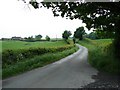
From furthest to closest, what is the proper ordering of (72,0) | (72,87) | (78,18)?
(78,18) → (72,0) → (72,87)

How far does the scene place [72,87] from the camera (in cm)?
1284

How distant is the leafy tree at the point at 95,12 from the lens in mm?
Answer: 21484

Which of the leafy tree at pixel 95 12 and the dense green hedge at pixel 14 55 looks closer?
the leafy tree at pixel 95 12

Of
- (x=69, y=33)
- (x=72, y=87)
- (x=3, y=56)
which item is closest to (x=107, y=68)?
(x=72, y=87)

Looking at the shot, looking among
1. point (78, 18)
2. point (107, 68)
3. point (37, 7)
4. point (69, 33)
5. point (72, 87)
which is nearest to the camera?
point (72, 87)

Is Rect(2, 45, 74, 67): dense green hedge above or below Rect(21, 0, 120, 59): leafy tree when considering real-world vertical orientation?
below

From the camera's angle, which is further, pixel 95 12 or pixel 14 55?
pixel 14 55

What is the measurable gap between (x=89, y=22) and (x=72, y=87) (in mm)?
12042

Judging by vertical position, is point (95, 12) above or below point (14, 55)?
above

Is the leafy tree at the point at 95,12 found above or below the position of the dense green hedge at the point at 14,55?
above

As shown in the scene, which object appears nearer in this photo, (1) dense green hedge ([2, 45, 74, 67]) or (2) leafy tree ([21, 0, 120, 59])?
(2) leafy tree ([21, 0, 120, 59])

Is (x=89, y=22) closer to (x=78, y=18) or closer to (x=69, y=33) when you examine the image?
(x=78, y=18)

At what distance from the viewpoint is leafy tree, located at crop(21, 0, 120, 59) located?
2148cm

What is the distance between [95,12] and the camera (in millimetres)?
23438
